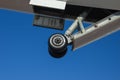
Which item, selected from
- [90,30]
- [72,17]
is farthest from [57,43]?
[72,17]

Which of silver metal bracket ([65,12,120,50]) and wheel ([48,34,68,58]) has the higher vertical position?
silver metal bracket ([65,12,120,50])

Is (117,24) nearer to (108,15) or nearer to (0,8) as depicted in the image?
(108,15)

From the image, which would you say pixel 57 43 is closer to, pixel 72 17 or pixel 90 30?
pixel 90 30

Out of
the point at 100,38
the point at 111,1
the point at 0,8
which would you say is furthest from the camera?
the point at 0,8

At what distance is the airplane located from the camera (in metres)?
1.89

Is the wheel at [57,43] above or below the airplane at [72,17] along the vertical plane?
below

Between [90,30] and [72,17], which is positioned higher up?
[72,17]

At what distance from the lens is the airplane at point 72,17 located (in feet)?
6.20

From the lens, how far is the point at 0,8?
2131mm

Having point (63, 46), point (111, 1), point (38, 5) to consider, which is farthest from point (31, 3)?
point (111, 1)

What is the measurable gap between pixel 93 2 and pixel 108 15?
215 millimetres

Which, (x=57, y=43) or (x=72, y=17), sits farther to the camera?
(x=72, y=17)

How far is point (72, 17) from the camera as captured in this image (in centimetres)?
213

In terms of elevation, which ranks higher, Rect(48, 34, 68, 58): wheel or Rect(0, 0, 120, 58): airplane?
Rect(0, 0, 120, 58): airplane
